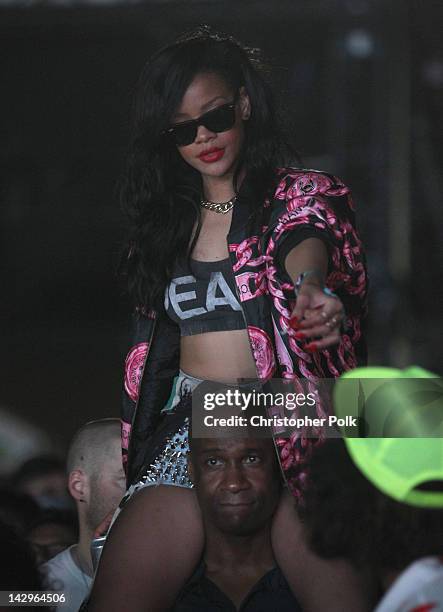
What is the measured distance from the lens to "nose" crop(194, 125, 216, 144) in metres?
2.68

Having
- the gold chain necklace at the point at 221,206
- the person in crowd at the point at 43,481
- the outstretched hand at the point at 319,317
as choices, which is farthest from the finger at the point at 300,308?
the person in crowd at the point at 43,481

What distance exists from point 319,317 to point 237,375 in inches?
17.8

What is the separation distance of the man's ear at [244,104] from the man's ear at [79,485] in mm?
1143

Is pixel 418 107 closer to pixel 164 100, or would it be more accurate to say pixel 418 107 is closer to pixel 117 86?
pixel 117 86

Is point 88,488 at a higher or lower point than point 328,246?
lower

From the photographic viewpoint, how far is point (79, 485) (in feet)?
10.9

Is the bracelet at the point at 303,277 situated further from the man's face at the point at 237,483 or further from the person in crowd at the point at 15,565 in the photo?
the person in crowd at the point at 15,565

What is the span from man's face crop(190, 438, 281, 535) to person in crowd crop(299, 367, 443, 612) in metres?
0.10

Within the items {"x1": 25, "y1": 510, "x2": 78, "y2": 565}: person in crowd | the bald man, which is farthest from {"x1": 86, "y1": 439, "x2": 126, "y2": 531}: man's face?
{"x1": 25, "y1": 510, "x2": 78, "y2": 565}: person in crowd

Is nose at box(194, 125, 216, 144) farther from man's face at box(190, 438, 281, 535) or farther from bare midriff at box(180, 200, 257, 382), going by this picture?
man's face at box(190, 438, 281, 535)

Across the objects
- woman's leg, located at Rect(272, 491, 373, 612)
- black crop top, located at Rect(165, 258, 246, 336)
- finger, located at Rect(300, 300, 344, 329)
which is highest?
black crop top, located at Rect(165, 258, 246, 336)

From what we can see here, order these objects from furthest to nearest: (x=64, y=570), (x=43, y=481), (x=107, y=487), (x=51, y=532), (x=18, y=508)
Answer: (x=43, y=481) < (x=18, y=508) < (x=51, y=532) < (x=107, y=487) < (x=64, y=570)

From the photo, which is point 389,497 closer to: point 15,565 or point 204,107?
point 15,565

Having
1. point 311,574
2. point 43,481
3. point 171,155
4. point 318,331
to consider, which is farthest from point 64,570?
point 318,331
